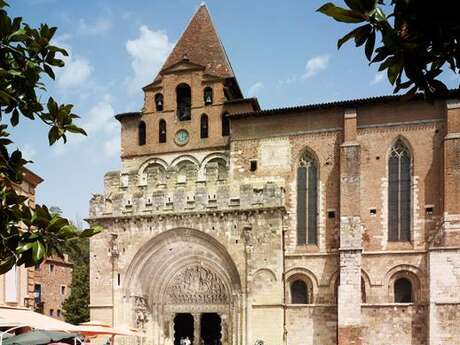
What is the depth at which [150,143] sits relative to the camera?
3359 centimetres

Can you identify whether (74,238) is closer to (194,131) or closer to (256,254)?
(256,254)

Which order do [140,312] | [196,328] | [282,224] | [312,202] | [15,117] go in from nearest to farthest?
[15,117]
[282,224]
[312,202]
[196,328]
[140,312]

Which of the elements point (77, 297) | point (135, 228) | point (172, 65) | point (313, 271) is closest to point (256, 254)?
point (313, 271)

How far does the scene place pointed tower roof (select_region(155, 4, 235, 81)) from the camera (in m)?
34.3

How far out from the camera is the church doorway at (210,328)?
107 feet

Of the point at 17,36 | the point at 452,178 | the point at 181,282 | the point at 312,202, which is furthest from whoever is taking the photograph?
the point at 181,282

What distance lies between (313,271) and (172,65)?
1259cm

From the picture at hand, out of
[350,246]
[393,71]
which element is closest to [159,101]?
Result: [350,246]

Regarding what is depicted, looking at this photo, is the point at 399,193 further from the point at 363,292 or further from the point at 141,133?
the point at 141,133

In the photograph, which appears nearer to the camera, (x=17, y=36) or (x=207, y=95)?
(x=17, y=36)

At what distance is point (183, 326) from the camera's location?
109ft

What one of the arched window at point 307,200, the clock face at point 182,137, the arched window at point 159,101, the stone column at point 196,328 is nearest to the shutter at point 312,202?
the arched window at point 307,200

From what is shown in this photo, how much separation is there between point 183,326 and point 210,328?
1355 mm

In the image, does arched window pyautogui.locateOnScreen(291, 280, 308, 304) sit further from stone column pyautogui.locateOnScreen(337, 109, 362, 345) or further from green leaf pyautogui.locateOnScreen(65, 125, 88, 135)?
green leaf pyautogui.locateOnScreen(65, 125, 88, 135)
